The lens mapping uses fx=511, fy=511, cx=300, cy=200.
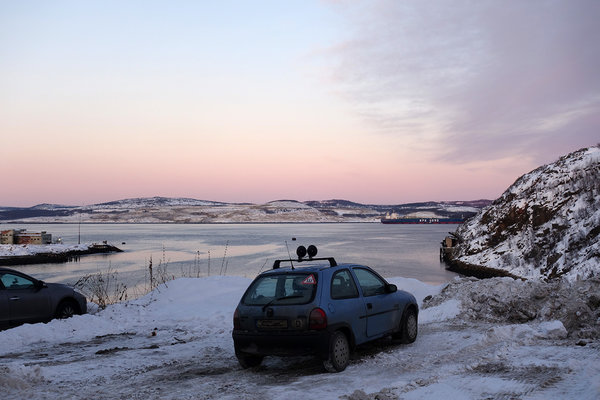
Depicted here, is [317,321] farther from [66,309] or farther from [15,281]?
[66,309]

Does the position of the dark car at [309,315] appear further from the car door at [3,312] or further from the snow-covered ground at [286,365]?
the car door at [3,312]

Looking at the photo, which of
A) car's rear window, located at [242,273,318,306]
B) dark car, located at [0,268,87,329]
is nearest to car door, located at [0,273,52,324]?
dark car, located at [0,268,87,329]

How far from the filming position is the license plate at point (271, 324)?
25.2 feet

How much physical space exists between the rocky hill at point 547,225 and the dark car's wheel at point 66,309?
29.5 m

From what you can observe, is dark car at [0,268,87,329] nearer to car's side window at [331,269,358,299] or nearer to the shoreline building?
car's side window at [331,269,358,299]

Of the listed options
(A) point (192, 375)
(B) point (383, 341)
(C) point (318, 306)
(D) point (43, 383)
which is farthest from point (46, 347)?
(B) point (383, 341)

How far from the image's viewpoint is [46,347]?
10.2 metres

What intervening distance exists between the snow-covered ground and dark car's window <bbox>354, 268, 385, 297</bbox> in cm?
107

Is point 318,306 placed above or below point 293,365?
above

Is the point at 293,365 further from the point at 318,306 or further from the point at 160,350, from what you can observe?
the point at 160,350

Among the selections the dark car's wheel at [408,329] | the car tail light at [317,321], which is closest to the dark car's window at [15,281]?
the car tail light at [317,321]

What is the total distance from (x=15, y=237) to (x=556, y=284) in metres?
89.7

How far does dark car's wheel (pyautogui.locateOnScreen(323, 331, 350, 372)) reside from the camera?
24.9ft

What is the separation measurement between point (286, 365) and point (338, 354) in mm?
1195
